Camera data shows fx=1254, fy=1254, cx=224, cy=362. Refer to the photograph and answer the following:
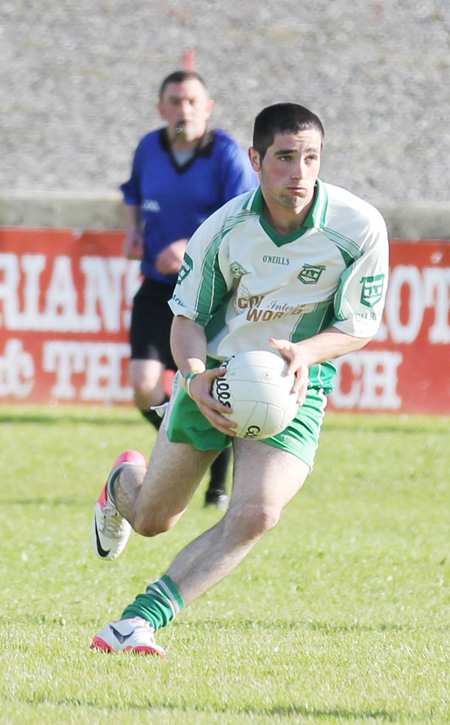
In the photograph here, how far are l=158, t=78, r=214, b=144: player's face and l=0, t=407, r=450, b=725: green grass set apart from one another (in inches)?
101

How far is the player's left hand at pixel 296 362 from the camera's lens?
4.73m

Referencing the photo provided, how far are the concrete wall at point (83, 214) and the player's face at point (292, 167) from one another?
370 inches

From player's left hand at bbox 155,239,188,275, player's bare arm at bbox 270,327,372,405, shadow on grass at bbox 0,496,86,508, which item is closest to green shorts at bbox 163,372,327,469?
player's bare arm at bbox 270,327,372,405

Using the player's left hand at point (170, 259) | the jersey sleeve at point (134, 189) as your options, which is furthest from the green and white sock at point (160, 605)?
the jersey sleeve at point (134, 189)

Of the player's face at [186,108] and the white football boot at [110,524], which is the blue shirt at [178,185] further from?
the white football boot at [110,524]

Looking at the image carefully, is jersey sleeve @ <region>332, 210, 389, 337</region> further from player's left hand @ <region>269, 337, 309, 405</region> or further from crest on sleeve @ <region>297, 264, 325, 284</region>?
player's left hand @ <region>269, 337, 309, 405</region>

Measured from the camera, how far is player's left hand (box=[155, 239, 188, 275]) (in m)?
7.65

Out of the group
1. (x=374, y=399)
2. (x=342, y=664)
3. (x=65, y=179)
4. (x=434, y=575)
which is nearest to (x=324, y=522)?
(x=434, y=575)

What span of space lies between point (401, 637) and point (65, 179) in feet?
58.1

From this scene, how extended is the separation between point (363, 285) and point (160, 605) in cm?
148

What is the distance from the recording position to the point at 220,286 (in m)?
5.15

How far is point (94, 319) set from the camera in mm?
13281

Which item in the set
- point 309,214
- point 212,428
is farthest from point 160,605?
point 309,214

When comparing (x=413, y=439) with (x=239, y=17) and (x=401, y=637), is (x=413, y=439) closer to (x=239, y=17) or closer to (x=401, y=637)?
(x=401, y=637)
